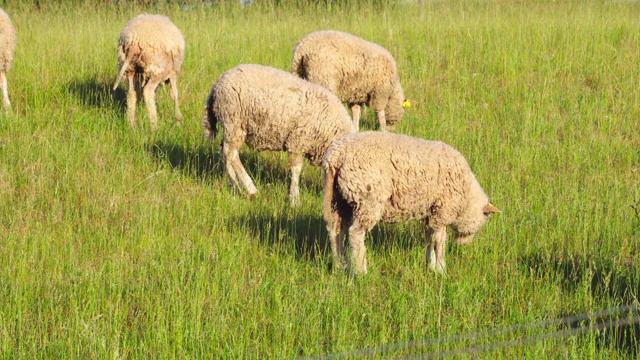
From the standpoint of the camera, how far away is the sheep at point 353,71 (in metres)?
9.27

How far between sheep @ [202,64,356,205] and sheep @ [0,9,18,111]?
3.08 meters

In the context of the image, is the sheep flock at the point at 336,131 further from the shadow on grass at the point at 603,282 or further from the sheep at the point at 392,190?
the shadow on grass at the point at 603,282

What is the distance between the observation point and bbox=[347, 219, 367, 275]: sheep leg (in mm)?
6047

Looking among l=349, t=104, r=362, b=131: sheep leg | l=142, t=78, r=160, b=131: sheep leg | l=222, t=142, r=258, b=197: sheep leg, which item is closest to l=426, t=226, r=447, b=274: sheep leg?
l=222, t=142, r=258, b=197: sheep leg

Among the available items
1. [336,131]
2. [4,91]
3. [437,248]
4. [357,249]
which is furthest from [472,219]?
[4,91]

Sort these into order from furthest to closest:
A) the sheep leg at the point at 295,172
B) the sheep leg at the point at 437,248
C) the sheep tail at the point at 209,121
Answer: the sheep tail at the point at 209,121 → the sheep leg at the point at 295,172 → the sheep leg at the point at 437,248

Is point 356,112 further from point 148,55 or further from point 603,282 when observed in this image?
point 603,282

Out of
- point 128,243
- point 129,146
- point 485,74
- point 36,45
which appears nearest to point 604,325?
point 128,243

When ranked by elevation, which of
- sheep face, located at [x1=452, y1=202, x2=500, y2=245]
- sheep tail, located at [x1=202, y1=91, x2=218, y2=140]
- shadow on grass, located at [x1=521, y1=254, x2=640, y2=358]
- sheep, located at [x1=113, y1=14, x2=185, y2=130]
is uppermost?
sheep, located at [x1=113, y1=14, x2=185, y2=130]

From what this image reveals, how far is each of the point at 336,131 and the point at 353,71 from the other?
2.01 meters

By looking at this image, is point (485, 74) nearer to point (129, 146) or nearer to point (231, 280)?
point (129, 146)

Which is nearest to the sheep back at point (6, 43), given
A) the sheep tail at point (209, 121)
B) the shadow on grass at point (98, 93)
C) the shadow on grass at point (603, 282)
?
the shadow on grass at point (98, 93)

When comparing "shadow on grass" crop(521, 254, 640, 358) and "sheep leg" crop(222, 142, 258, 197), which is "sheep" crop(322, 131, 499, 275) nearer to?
"shadow on grass" crop(521, 254, 640, 358)

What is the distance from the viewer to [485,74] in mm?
11562
